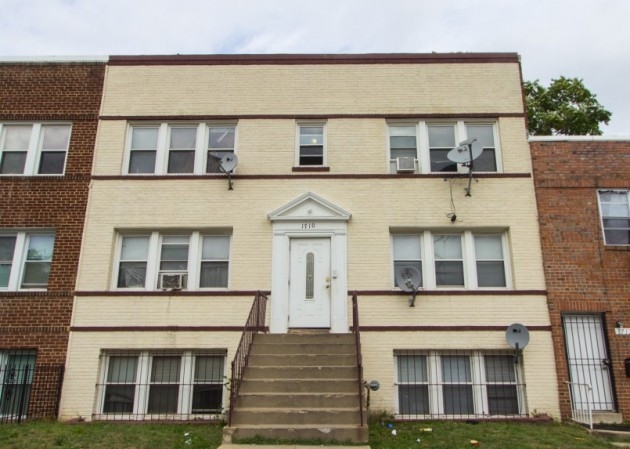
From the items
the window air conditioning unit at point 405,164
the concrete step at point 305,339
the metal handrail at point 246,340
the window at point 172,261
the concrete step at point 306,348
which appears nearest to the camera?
the metal handrail at point 246,340

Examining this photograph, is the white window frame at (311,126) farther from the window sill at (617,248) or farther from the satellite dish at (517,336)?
the window sill at (617,248)

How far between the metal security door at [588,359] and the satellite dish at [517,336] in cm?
108

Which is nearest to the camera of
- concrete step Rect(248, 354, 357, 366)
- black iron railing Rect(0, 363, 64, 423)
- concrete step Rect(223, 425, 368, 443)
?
concrete step Rect(223, 425, 368, 443)

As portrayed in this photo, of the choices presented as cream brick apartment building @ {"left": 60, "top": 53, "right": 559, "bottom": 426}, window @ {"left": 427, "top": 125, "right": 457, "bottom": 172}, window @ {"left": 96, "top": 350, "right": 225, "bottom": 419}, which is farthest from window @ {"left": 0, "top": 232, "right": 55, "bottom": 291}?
window @ {"left": 427, "top": 125, "right": 457, "bottom": 172}

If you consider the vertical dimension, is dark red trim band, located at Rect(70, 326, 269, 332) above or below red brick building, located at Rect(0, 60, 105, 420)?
below

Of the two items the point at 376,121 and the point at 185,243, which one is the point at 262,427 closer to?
the point at 185,243

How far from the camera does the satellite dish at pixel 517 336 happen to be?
9.95 metres

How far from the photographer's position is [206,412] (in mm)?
9992

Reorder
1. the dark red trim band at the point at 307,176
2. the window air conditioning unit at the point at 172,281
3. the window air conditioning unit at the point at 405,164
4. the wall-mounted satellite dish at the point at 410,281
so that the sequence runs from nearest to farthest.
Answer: the wall-mounted satellite dish at the point at 410,281 < the window air conditioning unit at the point at 172,281 < the dark red trim band at the point at 307,176 < the window air conditioning unit at the point at 405,164

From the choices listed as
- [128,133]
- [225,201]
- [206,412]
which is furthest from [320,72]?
[206,412]

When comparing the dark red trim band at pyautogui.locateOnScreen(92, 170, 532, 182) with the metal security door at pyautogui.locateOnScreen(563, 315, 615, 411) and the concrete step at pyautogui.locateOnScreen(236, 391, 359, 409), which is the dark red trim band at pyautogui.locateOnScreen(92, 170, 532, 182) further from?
the concrete step at pyautogui.locateOnScreen(236, 391, 359, 409)

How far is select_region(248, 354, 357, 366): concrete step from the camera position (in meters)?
8.86

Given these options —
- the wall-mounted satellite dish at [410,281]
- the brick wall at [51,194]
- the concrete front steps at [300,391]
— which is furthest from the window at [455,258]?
the brick wall at [51,194]

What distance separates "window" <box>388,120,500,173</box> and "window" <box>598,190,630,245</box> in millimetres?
2411
